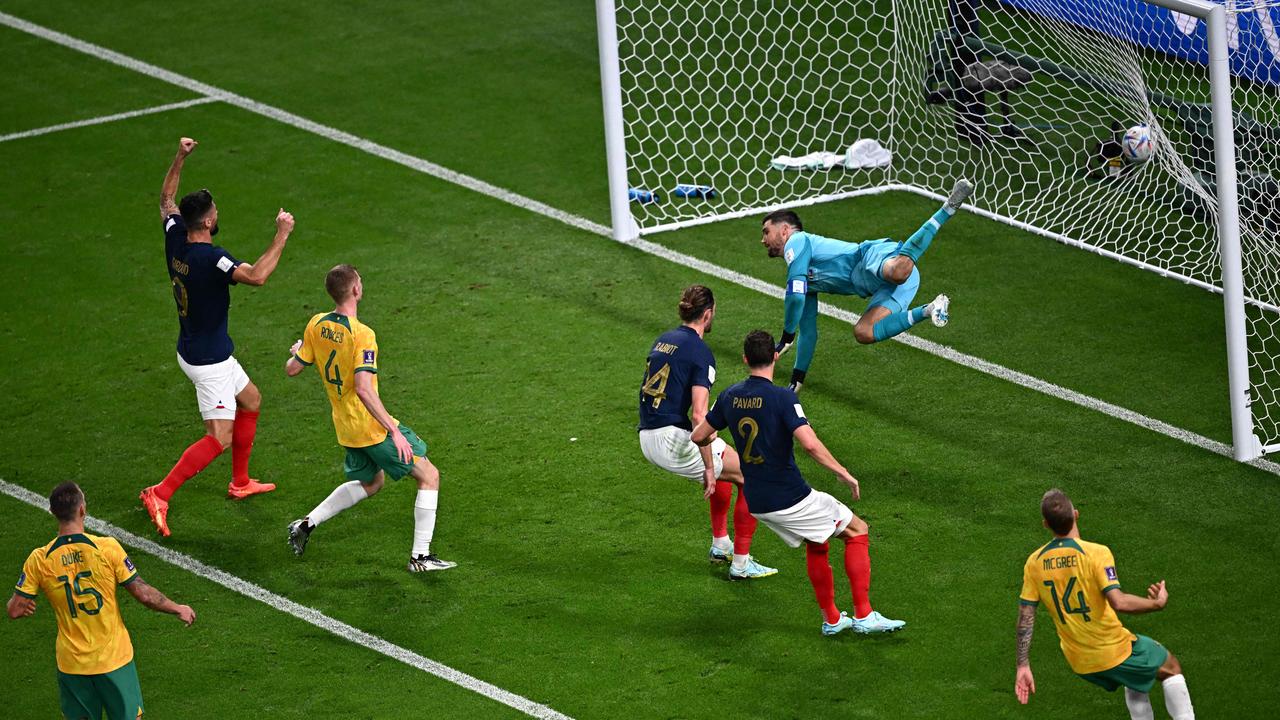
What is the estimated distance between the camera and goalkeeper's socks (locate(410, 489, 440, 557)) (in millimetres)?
9617

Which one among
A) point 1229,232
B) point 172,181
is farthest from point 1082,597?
point 172,181

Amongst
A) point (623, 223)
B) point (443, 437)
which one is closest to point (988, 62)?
point (623, 223)

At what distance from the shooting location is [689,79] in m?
16.9

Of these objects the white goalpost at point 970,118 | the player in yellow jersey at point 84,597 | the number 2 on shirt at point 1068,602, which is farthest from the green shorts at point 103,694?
the white goalpost at point 970,118

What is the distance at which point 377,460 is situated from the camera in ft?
31.3

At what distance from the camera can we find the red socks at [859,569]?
346 inches

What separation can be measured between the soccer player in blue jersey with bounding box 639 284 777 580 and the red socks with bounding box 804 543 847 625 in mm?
670

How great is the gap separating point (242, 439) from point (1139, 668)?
582 cm

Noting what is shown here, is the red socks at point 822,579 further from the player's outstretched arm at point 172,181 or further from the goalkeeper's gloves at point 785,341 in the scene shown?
the player's outstretched arm at point 172,181

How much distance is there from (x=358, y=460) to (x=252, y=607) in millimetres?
1041

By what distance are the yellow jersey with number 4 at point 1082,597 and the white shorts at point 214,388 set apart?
207 inches

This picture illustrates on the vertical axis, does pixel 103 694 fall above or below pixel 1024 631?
below

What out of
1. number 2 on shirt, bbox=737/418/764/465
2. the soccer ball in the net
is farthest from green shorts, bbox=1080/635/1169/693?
the soccer ball in the net

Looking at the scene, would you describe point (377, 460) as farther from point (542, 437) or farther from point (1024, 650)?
point (1024, 650)
